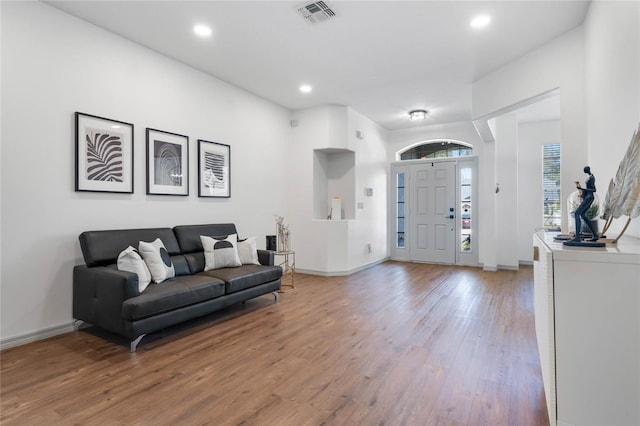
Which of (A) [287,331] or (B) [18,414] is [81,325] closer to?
(B) [18,414]

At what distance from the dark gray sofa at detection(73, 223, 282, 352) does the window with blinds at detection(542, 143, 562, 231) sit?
20.2 ft

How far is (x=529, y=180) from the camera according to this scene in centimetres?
710

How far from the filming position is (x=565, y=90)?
139 inches

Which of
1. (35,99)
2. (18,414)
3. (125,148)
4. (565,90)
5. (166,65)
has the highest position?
(166,65)

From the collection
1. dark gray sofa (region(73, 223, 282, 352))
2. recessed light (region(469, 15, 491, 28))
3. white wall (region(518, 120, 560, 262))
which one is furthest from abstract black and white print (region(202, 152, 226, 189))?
white wall (region(518, 120, 560, 262))

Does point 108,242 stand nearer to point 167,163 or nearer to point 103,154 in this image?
point 103,154

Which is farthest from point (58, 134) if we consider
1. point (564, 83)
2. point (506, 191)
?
point (506, 191)

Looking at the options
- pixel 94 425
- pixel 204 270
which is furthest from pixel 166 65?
pixel 94 425

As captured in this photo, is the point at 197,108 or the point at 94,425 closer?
the point at 94,425

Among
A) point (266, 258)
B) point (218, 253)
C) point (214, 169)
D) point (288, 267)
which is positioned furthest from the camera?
point (288, 267)

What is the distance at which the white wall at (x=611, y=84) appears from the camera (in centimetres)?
200

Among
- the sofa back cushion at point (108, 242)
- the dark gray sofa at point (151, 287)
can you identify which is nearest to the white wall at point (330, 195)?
the dark gray sofa at point (151, 287)

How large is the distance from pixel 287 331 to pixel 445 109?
5.01 meters

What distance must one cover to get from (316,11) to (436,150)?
5074mm
